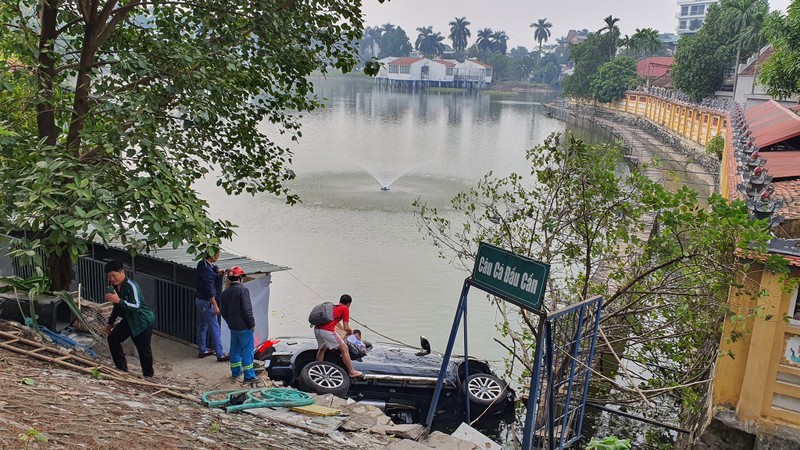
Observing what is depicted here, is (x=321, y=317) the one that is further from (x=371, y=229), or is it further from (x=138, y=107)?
(x=371, y=229)

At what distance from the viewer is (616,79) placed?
84438 mm

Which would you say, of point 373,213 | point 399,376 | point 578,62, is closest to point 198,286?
point 399,376

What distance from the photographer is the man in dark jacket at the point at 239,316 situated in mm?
9086

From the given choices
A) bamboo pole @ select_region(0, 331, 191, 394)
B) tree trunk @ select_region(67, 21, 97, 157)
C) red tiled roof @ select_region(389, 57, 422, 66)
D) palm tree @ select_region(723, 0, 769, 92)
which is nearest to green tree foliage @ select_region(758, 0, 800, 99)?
tree trunk @ select_region(67, 21, 97, 157)

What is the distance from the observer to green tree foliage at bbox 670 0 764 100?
60.4m

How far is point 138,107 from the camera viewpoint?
334 inches

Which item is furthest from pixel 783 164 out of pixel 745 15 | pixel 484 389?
pixel 745 15

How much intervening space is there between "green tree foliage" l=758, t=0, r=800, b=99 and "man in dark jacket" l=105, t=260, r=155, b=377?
22.2 m

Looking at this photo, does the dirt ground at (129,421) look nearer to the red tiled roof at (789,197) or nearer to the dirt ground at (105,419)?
the dirt ground at (105,419)

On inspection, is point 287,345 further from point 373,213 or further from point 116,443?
point 373,213

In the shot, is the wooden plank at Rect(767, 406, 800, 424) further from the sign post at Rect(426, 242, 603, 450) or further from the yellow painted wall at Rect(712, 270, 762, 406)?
the sign post at Rect(426, 242, 603, 450)

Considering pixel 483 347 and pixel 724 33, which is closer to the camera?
pixel 483 347

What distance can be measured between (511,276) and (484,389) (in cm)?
519

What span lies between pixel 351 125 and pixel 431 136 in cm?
1065
